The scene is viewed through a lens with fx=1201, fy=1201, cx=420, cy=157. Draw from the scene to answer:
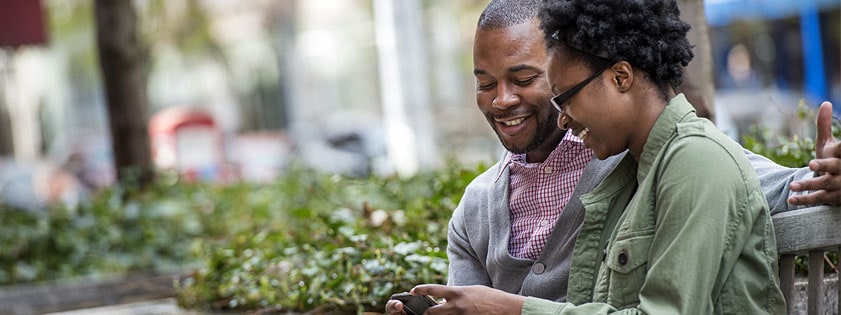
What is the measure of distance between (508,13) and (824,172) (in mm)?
994

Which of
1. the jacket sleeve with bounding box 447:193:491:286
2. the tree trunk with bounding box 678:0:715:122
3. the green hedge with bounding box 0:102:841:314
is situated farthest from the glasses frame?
the tree trunk with bounding box 678:0:715:122

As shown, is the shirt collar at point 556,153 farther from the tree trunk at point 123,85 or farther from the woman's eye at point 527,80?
the tree trunk at point 123,85

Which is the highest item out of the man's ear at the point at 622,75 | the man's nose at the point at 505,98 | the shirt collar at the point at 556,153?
the man's ear at the point at 622,75

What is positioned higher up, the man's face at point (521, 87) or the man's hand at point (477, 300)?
the man's face at point (521, 87)

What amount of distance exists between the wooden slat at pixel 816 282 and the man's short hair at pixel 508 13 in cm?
97

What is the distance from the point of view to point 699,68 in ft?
14.3

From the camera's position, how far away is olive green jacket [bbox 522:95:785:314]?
224cm

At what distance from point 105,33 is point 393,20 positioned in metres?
3.45

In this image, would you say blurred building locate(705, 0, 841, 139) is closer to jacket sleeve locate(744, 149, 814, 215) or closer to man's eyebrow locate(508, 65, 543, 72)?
man's eyebrow locate(508, 65, 543, 72)

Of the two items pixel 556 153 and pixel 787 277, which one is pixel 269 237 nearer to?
pixel 556 153

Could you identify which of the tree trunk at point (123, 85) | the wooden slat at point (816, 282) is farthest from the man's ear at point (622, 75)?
the tree trunk at point (123, 85)

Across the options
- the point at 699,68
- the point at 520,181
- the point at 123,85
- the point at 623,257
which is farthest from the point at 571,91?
the point at 123,85

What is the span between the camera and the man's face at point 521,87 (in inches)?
122

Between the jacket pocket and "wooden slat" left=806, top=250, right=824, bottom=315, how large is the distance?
45 centimetres
